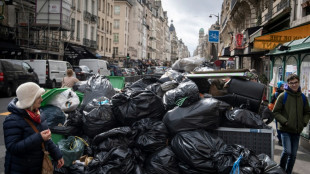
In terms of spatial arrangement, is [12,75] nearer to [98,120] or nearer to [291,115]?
[98,120]

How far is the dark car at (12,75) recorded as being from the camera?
533 inches

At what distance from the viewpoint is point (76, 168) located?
397cm

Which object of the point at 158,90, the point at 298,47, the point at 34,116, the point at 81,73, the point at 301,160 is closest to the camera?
the point at 34,116

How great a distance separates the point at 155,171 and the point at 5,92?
39.5ft

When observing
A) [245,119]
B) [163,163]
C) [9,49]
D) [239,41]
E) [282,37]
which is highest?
[239,41]

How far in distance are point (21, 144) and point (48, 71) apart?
16.1m

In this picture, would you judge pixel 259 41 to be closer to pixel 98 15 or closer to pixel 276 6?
pixel 276 6

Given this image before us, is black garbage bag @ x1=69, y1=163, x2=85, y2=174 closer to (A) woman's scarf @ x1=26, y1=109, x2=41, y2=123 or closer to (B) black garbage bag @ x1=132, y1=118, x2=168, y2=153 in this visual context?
(B) black garbage bag @ x1=132, y1=118, x2=168, y2=153

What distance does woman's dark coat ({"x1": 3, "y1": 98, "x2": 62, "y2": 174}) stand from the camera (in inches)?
108

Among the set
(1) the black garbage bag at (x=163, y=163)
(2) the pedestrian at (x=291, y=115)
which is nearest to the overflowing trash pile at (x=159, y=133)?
(1) the black garbage bag at (x=163, y=163)

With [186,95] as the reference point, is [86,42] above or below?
above

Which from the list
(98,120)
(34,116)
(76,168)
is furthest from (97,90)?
(34,116)

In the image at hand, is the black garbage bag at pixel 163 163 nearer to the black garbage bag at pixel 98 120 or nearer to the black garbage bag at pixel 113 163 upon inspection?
the black garbage bag at pixel 113 163

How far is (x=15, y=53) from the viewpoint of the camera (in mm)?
22062
